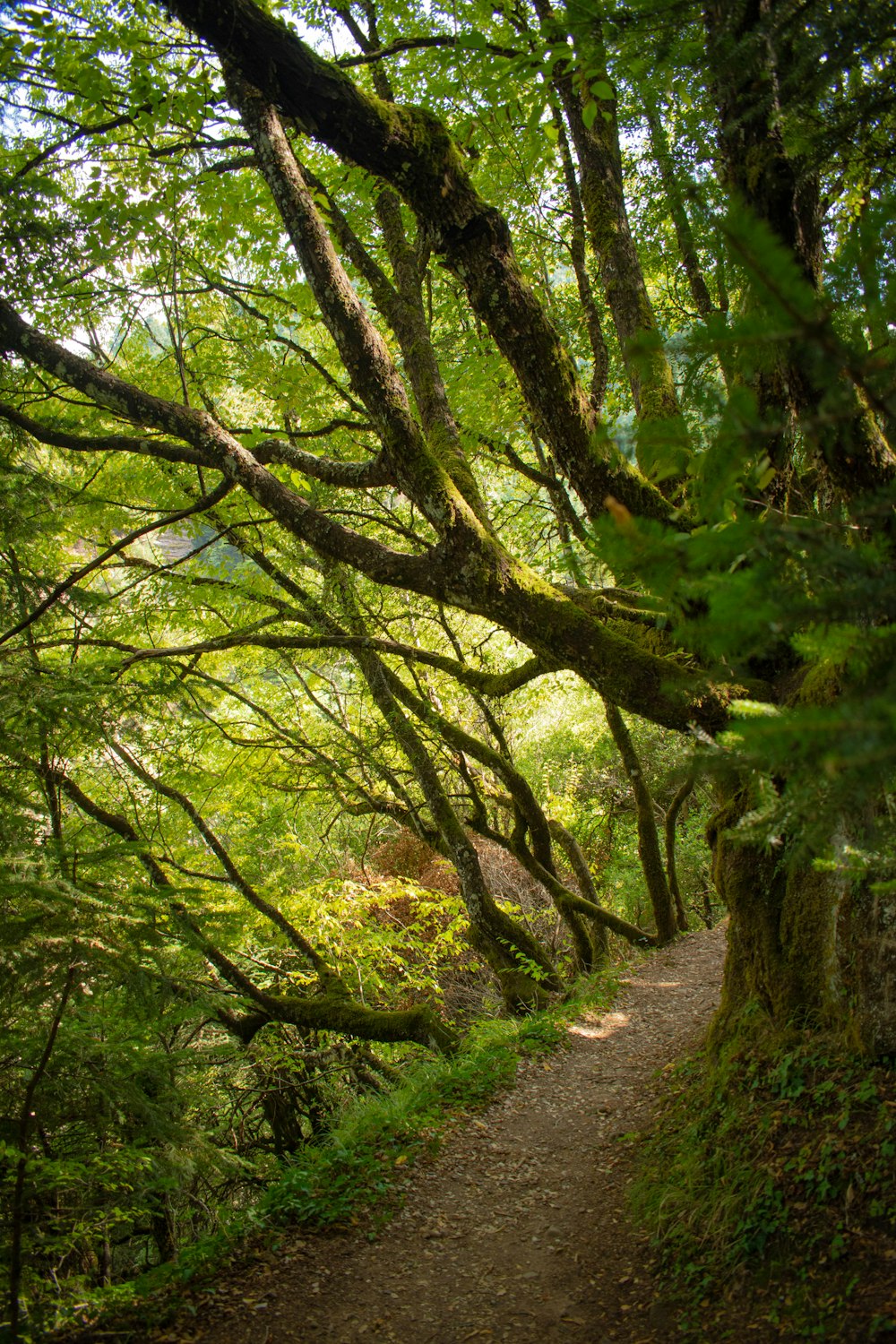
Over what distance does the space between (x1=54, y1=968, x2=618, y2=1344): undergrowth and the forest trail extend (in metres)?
0.14

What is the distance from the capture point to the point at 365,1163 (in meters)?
4.94

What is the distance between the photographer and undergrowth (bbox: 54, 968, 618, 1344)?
3.47m

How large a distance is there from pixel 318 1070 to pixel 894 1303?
24.4 feet

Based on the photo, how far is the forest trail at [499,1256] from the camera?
337cm

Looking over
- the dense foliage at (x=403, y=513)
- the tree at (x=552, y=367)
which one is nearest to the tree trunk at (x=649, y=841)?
the dense foliage at (x=403, y=513)

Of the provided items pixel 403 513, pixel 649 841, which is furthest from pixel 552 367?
pixel 649 841

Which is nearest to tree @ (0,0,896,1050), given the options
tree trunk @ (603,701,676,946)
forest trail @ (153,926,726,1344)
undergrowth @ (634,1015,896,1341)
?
undergrowth @ (634,1015,896,1341)

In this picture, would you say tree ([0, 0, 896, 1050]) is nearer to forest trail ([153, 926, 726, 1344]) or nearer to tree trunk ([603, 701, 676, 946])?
forest trail ([153, 926, 726, 1344])

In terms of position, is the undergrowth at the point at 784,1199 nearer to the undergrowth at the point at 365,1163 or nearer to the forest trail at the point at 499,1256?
the forest trail at the point at 499,1256

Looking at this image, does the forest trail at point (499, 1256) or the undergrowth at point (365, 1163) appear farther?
the undergrowth at point (365, 1163)

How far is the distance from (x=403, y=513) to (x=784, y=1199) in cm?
650

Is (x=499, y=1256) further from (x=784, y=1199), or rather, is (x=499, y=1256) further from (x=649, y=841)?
(x=649, y=841)

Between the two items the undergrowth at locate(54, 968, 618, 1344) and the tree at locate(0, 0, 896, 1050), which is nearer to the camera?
the tree at locate(0, 0, 896, 1050)

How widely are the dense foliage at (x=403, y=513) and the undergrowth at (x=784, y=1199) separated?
0.30 meters
